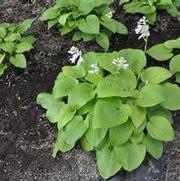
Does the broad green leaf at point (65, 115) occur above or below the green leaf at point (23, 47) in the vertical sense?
below

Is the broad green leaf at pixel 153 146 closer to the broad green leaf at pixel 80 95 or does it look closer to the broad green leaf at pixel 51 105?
the broad green leaf at pixel 80 95

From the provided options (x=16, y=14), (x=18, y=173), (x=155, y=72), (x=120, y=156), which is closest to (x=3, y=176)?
(x=18, y=173)

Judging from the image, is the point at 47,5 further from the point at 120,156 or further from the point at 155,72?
the point at 120,156

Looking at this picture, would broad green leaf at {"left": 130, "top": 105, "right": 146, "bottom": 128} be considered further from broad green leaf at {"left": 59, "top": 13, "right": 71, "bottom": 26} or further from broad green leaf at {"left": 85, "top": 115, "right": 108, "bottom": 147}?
broad green leaf at {"left": 59, "top": 13, "right": 71, "bottom": 26}

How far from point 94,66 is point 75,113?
41 cm

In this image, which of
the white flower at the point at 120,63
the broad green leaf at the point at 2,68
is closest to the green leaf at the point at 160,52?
the white flower at the point at 120,63

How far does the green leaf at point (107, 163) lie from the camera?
362 centimetres

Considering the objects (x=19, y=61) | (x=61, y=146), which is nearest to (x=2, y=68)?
(x=19, y=61)

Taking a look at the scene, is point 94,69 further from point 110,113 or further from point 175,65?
point 175,65

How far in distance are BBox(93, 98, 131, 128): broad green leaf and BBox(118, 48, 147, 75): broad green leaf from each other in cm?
44

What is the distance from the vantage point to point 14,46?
4.57 m

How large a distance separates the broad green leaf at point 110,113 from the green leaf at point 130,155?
0.22 meters

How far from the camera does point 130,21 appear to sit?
5.19 m

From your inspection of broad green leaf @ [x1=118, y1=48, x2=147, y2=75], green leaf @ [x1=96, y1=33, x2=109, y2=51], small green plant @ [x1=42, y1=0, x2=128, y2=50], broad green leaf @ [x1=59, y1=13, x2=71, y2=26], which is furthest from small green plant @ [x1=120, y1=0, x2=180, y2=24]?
broad green leaf @ [x1=118, y1=48, x2=147, y2=75]
